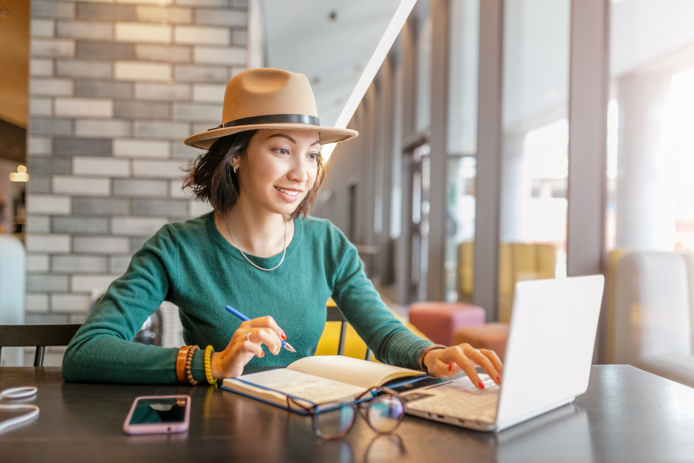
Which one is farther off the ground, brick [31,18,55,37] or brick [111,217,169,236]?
brick [31,18,55,37]

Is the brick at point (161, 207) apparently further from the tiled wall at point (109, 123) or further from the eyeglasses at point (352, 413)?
the eyeglasses at point (352, 413)

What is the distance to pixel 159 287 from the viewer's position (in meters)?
1.43

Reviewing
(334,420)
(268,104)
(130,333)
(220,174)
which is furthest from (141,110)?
(334,420)

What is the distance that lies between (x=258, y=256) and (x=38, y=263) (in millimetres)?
2013

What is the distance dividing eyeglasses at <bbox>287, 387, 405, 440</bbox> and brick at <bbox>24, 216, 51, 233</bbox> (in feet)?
8.31

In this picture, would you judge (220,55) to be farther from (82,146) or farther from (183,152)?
(82,146)

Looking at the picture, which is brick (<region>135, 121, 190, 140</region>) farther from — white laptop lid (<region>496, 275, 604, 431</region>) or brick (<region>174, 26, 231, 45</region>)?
white laptop lid (<region>496, 275, 604, 431</region>)

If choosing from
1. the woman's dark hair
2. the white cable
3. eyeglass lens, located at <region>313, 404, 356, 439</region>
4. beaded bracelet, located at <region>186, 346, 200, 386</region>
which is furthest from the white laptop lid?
the woman's dark hair

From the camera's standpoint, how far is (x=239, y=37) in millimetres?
3119

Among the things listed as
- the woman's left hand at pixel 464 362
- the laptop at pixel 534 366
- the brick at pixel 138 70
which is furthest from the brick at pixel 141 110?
the laptop at pixel 534 366

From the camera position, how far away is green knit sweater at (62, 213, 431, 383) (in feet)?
4.40

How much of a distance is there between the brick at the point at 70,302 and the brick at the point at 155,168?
→ 2.28 feet

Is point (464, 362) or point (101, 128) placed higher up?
point (101, 128)

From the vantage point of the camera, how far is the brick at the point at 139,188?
3080mm
